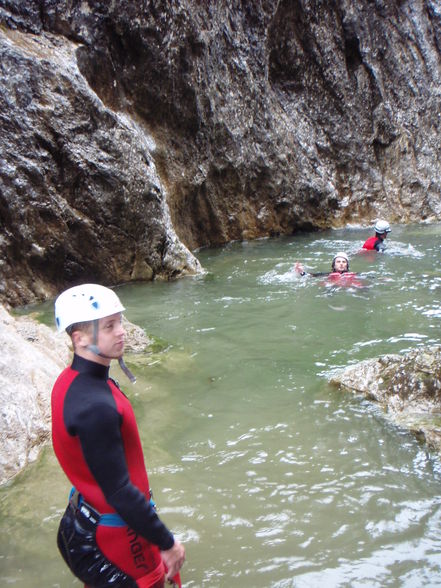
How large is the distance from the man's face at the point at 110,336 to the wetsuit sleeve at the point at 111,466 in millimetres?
259

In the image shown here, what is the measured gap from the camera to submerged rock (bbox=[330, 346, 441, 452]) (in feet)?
14.7

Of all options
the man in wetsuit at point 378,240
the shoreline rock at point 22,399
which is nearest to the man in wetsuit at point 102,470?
the shoreline rock at point 22,399

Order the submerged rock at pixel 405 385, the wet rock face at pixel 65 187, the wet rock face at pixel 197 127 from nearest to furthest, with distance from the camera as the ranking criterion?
the submerged rock at pixel 405 385 < the wet rock face at pixel 65 187 < the wet rock face at pixel 197 127

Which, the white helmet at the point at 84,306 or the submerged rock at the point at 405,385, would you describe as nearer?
the white helmet at the point at 84,306

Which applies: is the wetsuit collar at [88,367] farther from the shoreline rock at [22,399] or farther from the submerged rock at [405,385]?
the submerged rock at [405,385]

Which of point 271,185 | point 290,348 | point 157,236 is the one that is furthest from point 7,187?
point 271,185

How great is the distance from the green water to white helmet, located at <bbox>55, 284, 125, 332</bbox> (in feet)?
5.30

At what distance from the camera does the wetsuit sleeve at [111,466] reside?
1976 millimetres

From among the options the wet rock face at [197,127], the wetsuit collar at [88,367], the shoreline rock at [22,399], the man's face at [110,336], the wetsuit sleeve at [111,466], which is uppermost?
the wet rock face at [197,127]

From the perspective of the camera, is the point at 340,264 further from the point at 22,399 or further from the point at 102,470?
the point at 102,470

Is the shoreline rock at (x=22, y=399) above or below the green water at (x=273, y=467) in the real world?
above

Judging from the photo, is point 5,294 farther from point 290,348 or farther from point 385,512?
point 385,512

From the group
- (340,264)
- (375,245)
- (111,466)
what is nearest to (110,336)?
(111,466)

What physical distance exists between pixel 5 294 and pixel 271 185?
10245mm
